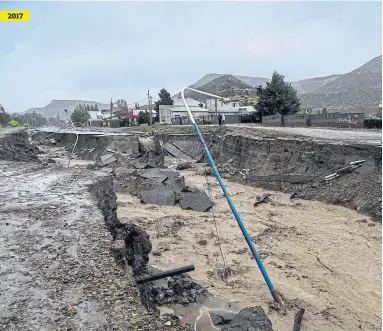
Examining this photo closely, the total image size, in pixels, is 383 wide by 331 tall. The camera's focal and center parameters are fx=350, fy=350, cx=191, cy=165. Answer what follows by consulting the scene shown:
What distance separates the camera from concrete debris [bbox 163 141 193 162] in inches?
1098

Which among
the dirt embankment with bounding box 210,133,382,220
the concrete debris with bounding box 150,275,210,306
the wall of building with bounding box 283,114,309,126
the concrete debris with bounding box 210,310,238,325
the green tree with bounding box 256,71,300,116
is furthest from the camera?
the green tree with bounding box 256,71,300,116

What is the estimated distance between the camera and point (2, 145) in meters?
17.8

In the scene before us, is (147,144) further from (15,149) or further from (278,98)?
(278,98)

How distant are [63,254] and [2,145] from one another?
604 inches

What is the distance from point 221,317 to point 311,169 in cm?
1183

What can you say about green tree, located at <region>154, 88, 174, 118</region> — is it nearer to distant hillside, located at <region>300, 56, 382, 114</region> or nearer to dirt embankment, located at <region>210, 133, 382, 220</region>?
distant hillside, located at <region>300, 56, 382, 114</region>

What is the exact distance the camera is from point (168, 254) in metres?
10.3

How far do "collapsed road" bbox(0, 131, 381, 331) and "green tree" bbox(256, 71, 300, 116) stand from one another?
17.5m

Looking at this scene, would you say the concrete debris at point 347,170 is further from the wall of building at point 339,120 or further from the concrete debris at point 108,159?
the concrete debris at point 108,159

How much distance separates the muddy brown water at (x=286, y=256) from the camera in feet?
24.1

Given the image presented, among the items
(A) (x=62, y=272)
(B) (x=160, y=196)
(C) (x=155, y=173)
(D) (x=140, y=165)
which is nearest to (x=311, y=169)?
(B) (x=160, y=196)

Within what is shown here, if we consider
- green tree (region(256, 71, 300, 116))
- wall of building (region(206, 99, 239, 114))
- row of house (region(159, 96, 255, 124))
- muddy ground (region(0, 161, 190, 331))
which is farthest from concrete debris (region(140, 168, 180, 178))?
wall of building (region(206, 99, 239, 114))

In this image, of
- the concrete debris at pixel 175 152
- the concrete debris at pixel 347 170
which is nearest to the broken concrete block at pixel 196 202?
the concrete debris at pixel 347 170

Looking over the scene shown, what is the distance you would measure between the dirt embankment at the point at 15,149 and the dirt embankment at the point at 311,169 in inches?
464
